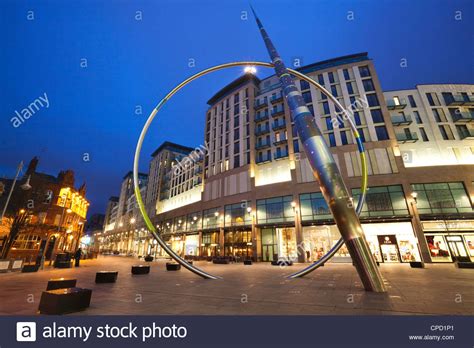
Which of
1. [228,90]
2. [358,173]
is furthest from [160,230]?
[358,173]

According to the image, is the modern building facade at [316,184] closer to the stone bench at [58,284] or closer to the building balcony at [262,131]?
the building balcony at [262,131]

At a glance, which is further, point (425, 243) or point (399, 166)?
point (399, 166)

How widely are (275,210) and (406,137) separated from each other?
23.7m

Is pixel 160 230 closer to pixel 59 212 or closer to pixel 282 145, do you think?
pixel 59 212

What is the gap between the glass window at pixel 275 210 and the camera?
117ft

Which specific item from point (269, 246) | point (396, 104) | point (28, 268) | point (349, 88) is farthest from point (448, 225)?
point (28, 268)

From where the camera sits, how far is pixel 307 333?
4410 millimetres

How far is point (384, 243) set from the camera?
99.6 feet

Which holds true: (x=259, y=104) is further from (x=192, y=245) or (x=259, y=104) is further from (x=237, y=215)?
(x=192, y=245)

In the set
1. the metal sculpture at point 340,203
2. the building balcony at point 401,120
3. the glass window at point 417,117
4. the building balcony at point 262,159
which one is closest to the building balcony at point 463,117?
the glass window at point 417,117

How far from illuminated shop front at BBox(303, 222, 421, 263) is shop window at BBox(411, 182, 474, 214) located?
11.6 feet

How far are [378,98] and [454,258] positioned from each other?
25.2m

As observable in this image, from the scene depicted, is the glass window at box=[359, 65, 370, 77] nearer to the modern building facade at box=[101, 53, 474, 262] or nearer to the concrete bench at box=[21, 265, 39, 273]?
the modern building facade at box=[101, 53, 474, 262]

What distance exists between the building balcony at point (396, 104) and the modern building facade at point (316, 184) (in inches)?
7.9
